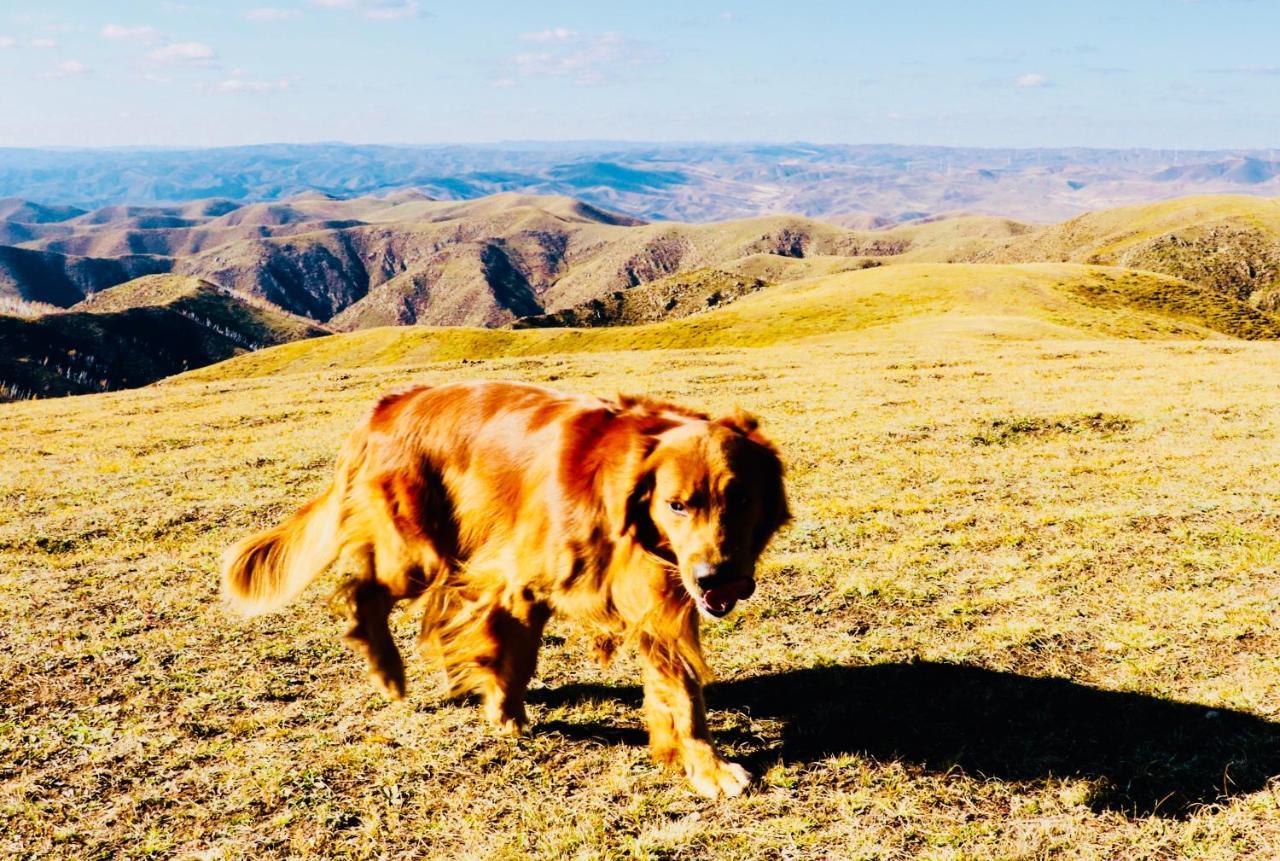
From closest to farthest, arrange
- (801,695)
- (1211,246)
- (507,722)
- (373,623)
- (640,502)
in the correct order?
(640,502)
(507,722)
(373,623)
(801,695)
(1211,246)

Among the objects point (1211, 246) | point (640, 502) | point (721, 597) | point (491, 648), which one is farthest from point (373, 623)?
point (1211, 246)

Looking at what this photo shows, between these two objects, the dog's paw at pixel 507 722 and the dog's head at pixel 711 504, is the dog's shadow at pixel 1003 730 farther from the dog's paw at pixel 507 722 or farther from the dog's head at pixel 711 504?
the dog's head at pixel 711 504

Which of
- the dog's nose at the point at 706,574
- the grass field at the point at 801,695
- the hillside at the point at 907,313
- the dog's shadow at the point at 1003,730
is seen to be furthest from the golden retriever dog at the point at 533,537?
the hillside at the point at 907,313

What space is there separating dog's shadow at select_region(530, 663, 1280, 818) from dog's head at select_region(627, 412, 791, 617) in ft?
6.96

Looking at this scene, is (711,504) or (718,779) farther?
(718,779)

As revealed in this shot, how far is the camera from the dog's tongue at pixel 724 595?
Result: 4.35 metres

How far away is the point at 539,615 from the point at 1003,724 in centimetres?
368

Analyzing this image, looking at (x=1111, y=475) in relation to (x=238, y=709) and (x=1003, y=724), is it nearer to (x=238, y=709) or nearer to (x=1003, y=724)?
(x=1003, y=724)

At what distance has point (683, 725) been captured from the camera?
18.1 feet

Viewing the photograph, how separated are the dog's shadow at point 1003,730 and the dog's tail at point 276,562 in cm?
232

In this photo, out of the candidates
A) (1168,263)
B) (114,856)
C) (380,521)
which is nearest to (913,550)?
(380,521)

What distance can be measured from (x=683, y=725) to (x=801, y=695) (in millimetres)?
1611

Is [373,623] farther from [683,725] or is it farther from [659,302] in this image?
[659,302]

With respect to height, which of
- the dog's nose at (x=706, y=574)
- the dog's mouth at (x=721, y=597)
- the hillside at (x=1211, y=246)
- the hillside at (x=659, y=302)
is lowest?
the hillside at (x=659, y=302)
